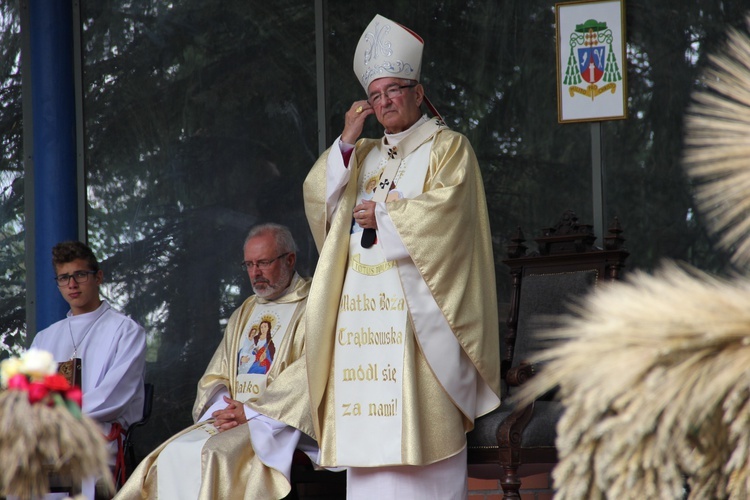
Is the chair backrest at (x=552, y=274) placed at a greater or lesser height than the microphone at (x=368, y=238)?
lesser

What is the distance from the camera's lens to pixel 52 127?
21.6 feet

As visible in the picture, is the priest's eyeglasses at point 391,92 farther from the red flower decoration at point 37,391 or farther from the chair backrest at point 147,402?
the red flower decoration at point 37,391

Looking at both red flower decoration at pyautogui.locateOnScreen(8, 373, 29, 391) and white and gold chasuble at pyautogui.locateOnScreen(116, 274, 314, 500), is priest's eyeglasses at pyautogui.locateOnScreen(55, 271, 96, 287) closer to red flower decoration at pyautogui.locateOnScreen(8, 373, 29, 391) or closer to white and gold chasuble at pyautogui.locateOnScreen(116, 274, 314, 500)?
white and gold chasuble at pyautogui.locateOnScreen(116, 274, 314, 500)

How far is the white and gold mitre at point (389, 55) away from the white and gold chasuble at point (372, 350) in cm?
34

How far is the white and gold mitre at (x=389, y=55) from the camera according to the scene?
15.2 feet

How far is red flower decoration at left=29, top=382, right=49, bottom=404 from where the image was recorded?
4.53 feet

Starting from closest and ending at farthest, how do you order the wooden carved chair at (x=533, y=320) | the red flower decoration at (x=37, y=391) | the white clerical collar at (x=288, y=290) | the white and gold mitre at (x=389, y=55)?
1. the red flower decoration at (x=37, y=391)
2. the wooden carved chair at (x=533, y=320)
3. the white and gold mitre at (x=389, y=55)
4. the white clerical collar at (x=288, y=290)

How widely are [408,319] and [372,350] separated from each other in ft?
0.68

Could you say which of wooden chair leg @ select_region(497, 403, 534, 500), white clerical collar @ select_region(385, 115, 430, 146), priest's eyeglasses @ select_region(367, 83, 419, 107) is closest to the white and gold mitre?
priest's eyeglasses @ select_region(367, 83, 419, 107)

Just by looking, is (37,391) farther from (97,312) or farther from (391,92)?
(97,312)

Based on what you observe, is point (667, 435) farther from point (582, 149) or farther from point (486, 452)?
point (582, 149)

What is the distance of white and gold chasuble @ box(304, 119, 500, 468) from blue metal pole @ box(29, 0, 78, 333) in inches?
97.1

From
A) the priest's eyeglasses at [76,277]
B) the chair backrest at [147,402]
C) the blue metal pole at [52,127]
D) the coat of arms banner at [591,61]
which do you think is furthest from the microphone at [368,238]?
the blue metal pole at [52,127]

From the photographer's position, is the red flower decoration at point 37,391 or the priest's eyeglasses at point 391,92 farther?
the priest's eyeglasses at point 391,92
